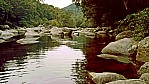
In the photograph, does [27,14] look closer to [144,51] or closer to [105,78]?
[144,51]

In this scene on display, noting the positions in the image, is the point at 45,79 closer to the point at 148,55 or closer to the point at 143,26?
the point at 148,55

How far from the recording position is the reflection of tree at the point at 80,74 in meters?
9.16

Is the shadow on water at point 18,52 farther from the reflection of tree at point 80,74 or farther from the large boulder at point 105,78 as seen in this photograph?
the large boulder at point 105,78

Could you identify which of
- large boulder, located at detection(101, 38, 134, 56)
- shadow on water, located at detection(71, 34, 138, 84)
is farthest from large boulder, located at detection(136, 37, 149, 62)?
large boulder, located at detection(101, 38, 134, 56)

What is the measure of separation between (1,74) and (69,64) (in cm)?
333

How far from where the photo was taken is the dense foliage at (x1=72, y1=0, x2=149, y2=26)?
24.3 m

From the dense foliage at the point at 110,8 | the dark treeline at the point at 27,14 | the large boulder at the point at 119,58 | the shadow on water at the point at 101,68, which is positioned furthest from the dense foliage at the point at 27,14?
the shadow on water at the point at 101,68

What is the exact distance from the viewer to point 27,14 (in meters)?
76.9

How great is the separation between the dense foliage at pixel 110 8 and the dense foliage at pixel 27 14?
37473 millimetres

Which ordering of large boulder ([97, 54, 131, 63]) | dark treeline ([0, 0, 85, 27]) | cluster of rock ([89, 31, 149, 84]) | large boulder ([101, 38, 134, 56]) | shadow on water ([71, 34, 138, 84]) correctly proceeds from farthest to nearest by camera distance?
dark treeline ([0, 0, 85, 27]) → large boulder ([101, 38, 134, 56]) → large boulder ([97, 54, 131, 63]) → cluster of rock ([89, 31, 149, 84]) → shadow on water ([71, 34, 138, 84])

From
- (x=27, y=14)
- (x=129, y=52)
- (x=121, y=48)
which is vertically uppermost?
(x=27, y=14)

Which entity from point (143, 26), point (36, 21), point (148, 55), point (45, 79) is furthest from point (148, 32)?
point (36, 21)

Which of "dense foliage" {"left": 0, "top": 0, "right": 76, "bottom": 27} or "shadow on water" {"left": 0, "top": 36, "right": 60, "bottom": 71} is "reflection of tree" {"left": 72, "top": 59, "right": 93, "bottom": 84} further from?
"dense foliage" {"left": 0, "top": 0, "right": 76, "bottom": 27}

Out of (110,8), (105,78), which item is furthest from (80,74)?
(110,8)
